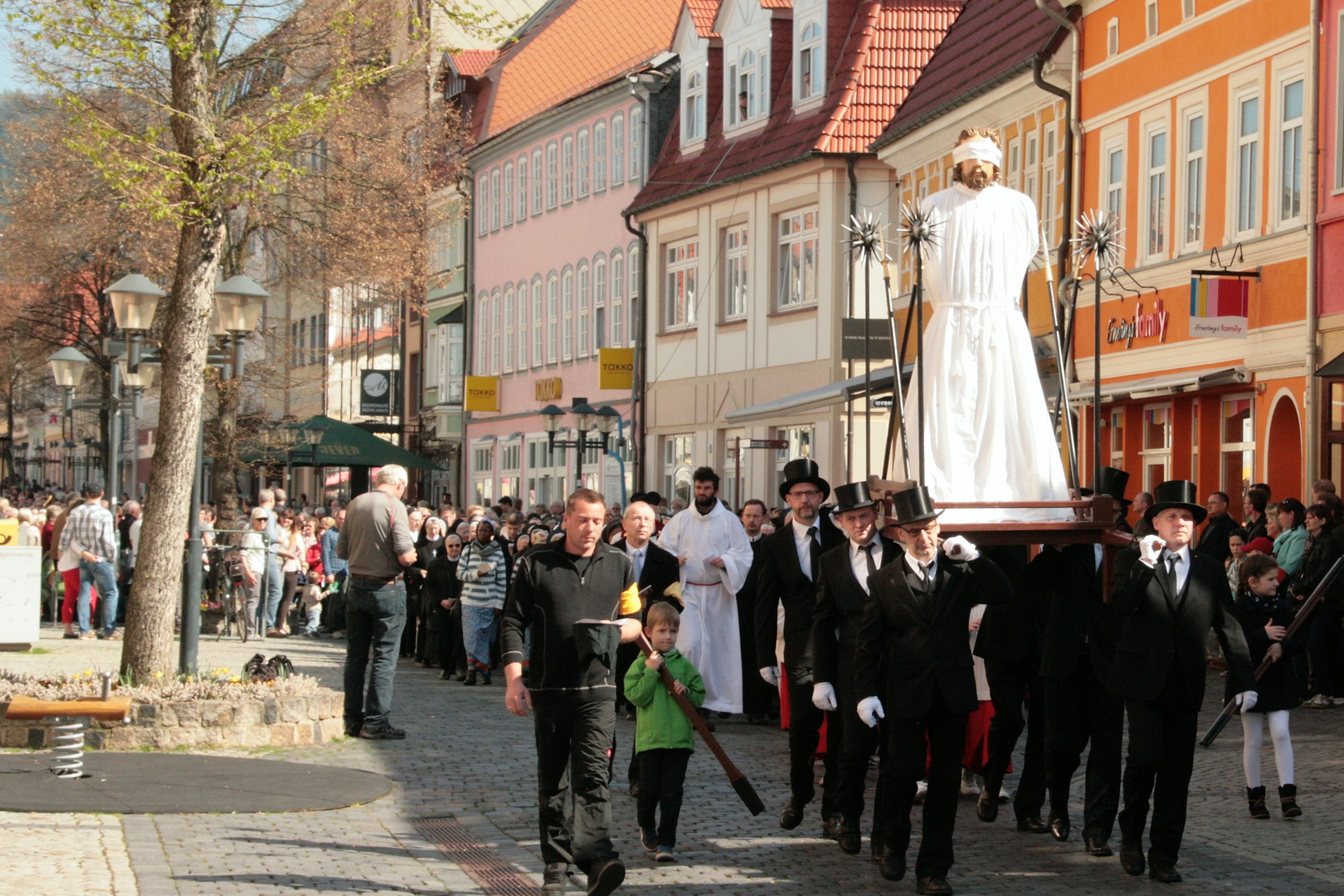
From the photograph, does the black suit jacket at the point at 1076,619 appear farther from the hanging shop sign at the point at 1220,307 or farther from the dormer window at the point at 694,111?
the dormer window at the point at 694,111

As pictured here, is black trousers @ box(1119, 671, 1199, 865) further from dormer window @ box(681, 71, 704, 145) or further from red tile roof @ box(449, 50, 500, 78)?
red tile roof @ box(449, 50, 500, 78)

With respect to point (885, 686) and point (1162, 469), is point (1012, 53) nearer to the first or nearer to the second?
point (1162, 469)

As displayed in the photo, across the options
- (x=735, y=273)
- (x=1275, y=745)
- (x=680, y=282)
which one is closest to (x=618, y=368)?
A: (x=680, y=282)

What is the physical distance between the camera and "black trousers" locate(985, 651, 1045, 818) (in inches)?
399

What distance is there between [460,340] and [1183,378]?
3237 centimetres

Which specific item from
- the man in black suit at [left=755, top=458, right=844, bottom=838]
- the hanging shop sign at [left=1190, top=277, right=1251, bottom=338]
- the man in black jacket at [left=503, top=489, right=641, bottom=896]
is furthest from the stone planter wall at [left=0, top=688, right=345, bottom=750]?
the hanging shop sign at [left=1190, top=277, right=1251, bottom=338]

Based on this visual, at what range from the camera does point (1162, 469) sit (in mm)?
24688

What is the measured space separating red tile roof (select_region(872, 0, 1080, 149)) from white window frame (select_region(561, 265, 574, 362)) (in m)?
14.1

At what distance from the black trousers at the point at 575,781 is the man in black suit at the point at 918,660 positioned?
3.92 ft

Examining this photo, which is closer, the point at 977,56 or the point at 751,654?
the point at 751,654

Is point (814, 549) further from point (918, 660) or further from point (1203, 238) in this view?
point (1203, 238)

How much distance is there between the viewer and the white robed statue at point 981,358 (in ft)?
33.2

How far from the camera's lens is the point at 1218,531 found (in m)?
17.7

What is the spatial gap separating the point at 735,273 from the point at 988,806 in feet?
89.4
